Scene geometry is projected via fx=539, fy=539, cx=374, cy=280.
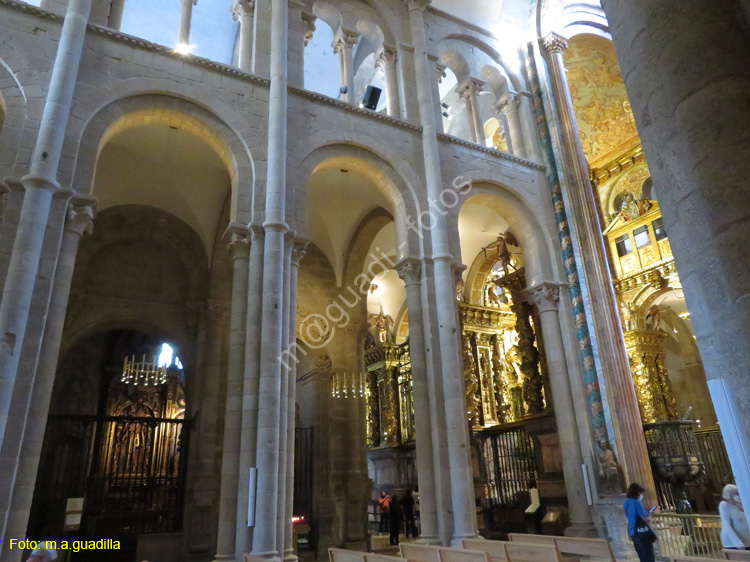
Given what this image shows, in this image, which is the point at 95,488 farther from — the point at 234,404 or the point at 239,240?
the point at 239,240

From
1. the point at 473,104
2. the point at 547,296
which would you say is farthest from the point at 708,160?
the point at 473,104

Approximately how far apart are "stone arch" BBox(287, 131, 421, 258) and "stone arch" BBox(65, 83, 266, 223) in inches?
46.7

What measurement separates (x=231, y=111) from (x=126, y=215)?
5.17m

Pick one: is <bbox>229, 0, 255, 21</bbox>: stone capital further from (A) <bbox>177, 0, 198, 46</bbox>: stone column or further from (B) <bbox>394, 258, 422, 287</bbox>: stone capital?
(B) <bbox>394, 258, 422, 287</bbox>: stone capital

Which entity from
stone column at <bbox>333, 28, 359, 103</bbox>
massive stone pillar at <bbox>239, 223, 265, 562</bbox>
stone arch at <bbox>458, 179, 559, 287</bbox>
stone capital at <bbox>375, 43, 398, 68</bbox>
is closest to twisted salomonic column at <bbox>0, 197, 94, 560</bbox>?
massive stone pillar at <bbox>239, 223, 265, 562</bbox>

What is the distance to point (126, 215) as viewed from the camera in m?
13.1

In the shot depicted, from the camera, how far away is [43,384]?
669 centimetres

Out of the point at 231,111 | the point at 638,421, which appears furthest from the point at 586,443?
the point at 231,111

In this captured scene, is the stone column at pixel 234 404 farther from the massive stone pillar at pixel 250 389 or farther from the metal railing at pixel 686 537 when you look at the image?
the metal railing at pixel 686 537

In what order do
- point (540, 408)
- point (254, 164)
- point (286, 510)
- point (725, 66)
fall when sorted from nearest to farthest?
1. point (725, 66)
2. point (286, 510)
3. point (254, 164)
4. point (540, 408)

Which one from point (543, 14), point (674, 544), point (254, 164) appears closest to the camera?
point (674, 544)

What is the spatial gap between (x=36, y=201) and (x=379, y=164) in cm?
625

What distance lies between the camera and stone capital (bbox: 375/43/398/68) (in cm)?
1248

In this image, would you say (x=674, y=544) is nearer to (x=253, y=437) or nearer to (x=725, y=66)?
(x=253, y=437)
